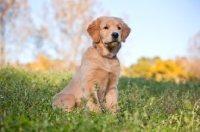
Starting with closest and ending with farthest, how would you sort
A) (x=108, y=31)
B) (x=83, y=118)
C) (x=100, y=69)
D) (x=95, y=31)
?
(x=83, y=118), (x=100, y=69), (x=108, y=31), (x=95, y=31)

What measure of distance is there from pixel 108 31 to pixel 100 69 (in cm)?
67

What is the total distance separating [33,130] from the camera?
2.81m

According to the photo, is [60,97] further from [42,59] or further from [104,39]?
[42,59]

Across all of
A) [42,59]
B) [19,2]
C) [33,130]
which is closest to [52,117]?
[33,130]

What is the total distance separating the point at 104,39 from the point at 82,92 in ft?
3.20

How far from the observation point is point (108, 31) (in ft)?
17.4

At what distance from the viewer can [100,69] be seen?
Answer: 5199 mm

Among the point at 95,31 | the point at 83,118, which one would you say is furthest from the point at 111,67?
the point at 83,118

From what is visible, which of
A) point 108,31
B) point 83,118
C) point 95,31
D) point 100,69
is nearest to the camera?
point 83,118

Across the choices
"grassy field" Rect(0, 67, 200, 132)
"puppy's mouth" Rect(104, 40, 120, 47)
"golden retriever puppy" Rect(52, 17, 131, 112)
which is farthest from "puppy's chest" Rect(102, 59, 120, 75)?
"grassy field" Rect(0, 67, 200, 132)

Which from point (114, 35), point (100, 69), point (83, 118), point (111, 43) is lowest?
point (83, 118)

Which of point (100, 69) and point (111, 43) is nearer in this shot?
point (100, 69)

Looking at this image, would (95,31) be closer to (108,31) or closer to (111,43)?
(108,31)

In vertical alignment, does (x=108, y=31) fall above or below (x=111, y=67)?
above
